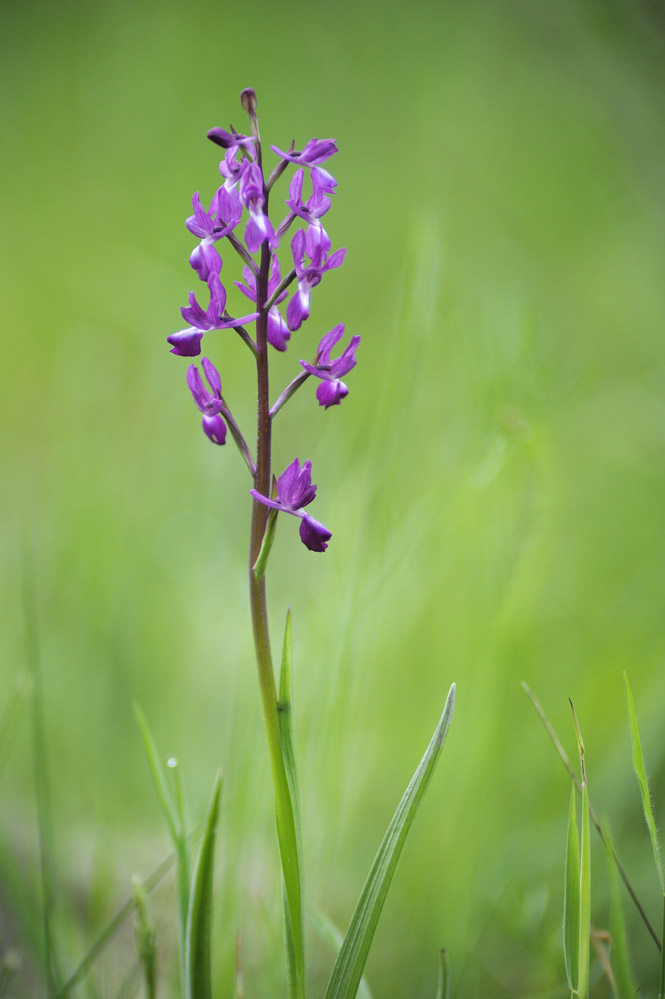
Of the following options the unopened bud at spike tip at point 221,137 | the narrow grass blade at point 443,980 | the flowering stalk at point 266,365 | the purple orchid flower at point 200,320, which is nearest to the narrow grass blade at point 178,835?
the flowering stalk at point 266,365

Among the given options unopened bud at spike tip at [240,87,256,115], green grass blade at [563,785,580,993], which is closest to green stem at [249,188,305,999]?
unopened bud at spike tip at [240,87,256,115]

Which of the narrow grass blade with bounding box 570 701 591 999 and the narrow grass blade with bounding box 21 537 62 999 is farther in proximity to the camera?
the narrow grass blade with bounding box 21 537 62 999

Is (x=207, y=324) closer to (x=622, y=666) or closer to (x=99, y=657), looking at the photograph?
(x=99, y=657)

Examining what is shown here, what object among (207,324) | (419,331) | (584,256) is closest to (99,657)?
(419,331)

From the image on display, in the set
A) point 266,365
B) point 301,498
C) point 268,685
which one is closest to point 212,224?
point 266,365

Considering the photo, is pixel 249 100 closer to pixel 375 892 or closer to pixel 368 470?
pixel 368 470

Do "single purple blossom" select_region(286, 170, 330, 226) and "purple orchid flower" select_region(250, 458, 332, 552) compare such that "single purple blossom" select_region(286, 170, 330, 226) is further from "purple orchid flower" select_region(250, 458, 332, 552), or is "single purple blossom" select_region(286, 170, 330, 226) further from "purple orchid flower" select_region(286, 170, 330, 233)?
"purple orchid flower" select_region(250, 458, 332, 552)
